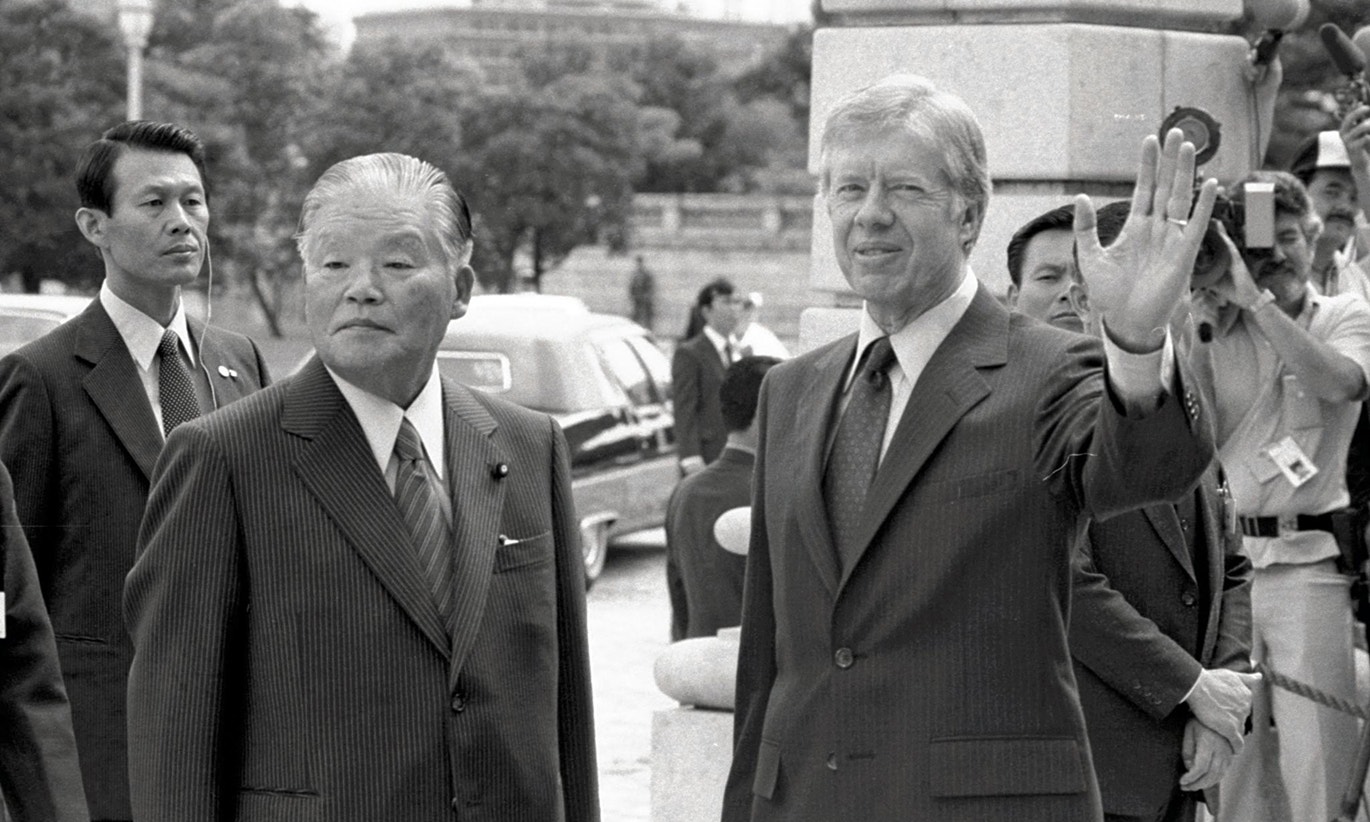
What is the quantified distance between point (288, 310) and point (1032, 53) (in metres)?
57.7

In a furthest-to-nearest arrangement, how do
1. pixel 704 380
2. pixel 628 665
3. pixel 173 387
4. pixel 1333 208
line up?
pixel 704 380
pixel 628 665
pixel 1333 208
pixel 173 387

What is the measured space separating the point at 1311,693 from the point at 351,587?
3.96m

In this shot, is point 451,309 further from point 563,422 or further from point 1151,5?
point 563,422

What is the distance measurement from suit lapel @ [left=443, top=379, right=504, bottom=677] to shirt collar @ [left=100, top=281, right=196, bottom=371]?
5.69 feet

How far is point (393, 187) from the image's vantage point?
4016 millimetres

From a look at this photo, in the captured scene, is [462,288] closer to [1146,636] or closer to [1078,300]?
[1146,636]

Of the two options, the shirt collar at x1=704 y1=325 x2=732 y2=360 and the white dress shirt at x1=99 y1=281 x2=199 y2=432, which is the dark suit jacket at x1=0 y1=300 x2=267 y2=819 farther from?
the shirt collar at x1=704 y1=325 x2=732 y2=360

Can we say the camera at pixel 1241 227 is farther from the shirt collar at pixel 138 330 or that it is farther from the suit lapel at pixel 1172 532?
the shirt collar at pixel 138 330

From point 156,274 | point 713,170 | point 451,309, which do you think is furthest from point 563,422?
point 713,170

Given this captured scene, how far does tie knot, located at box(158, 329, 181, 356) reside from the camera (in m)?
5.80

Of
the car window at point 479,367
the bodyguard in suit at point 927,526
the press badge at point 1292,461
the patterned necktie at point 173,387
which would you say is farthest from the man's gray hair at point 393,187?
the car window at point 479,367

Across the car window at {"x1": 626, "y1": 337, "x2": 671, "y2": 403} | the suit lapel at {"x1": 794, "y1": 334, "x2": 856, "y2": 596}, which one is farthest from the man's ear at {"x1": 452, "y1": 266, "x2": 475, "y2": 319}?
the car window at {"x1": 626, "y1": 337, "x2": 671, "y2": 403}

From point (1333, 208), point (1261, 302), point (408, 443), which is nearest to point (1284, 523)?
point (1261, 302)

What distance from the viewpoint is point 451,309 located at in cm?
410
